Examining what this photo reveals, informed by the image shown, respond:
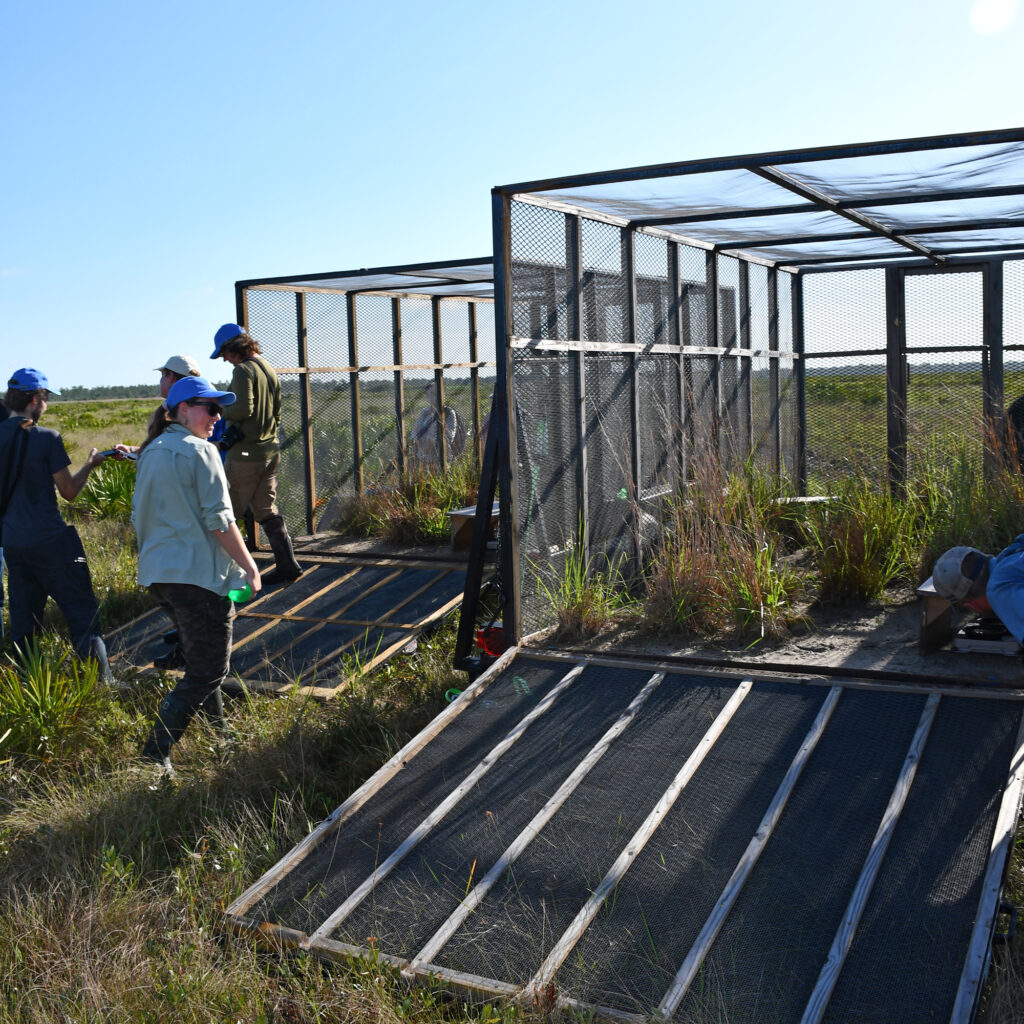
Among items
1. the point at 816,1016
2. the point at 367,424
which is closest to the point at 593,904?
the point at 816,1016

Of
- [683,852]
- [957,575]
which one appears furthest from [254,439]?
[957,575]

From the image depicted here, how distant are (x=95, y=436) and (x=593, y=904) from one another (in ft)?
106

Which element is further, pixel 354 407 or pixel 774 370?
pixel 774 370

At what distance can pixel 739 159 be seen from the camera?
→ 4.98m

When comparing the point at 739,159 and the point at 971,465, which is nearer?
the point at 739,159

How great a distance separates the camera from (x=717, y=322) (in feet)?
29.5

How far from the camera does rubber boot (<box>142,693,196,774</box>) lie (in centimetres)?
531

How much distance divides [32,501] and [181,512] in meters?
1.95

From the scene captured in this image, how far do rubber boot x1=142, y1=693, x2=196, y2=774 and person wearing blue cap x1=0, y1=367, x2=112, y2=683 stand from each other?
1.54 m

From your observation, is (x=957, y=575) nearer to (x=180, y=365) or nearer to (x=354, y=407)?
(x=180, y=365)

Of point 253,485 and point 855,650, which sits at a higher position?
point 253,485

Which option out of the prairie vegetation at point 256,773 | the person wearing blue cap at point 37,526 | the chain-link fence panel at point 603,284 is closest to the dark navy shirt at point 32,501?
the person wearing blue cap at point 37,526

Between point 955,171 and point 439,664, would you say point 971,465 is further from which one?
point 439,664

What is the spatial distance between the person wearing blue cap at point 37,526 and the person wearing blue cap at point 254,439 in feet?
5.51
